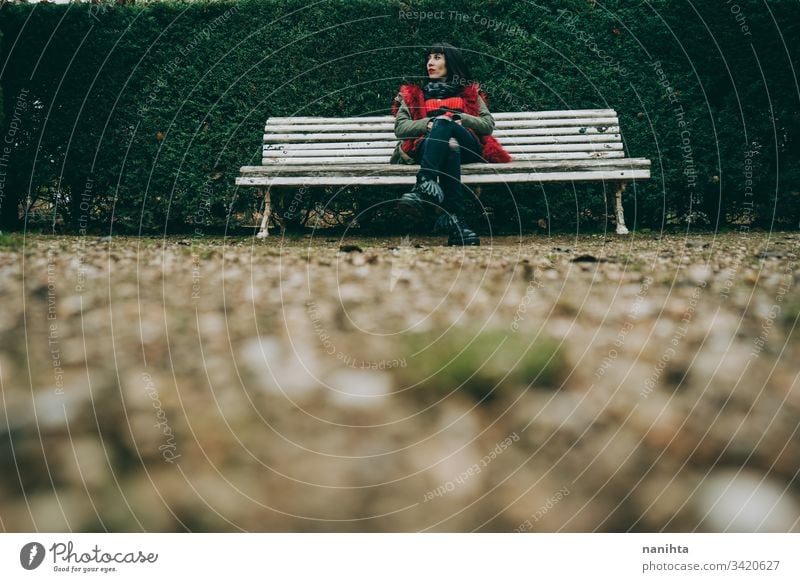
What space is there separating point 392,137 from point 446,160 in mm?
1223

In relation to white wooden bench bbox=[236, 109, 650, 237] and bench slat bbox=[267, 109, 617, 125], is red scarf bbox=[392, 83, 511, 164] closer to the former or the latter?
white wooden bench bbox=[236, 109, 650, 237]

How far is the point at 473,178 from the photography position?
15.6ft

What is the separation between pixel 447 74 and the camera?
4668 mm

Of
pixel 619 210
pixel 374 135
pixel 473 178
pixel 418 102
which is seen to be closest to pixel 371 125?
pixel 374 135

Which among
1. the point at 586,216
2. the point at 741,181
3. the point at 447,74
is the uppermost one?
the point at 447,74

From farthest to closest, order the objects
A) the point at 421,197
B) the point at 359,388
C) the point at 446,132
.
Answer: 1. the point at 446,132
2. the point at 421,197
3. the point at 359,388

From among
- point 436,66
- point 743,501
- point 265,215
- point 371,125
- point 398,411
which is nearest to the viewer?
point 743,501

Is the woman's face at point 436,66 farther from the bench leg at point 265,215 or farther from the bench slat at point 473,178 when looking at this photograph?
the bench leg at point 265,215

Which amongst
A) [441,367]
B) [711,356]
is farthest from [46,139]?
[711,356]

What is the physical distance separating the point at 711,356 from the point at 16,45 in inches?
251

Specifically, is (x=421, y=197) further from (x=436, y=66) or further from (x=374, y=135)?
(x=374, y=135)

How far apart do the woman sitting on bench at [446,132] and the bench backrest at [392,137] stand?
531mm

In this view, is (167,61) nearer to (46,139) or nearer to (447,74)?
(46,139)

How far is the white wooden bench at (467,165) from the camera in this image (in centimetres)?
482
